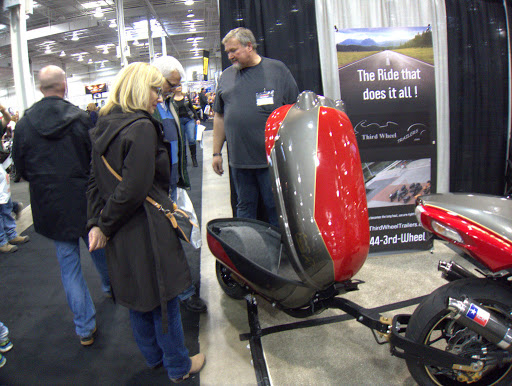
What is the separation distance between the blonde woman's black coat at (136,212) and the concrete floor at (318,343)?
25.1 inches

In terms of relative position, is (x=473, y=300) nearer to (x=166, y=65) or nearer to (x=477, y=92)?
(x=166, y=65)

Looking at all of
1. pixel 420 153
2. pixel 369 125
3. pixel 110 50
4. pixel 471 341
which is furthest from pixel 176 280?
pixel 110 50

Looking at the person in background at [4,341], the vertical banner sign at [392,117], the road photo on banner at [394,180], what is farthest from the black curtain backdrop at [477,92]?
the person in background at [4,341]

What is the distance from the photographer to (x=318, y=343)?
195 centimetres

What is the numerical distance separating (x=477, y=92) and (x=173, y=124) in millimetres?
2429

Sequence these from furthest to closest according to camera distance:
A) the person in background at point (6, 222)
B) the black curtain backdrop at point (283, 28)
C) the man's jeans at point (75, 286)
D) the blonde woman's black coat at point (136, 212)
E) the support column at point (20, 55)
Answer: the support column at point (20, 55) < the person in background at point (6, 222) < the black curtain backdrop at point (283, 28) < the man's jeans at point (75, 286) < the blonde woman's black coat at point (136, 212)

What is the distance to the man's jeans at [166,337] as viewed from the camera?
155cm

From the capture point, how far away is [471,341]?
1.49m

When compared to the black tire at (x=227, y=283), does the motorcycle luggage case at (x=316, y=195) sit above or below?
above

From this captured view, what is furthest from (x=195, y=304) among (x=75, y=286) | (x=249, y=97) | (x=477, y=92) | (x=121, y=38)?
(x=121, y=38)

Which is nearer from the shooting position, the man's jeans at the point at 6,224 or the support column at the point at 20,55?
the man's jeans at the point at 6,224

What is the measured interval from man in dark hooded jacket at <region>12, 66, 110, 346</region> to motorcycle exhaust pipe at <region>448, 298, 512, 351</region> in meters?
1.79

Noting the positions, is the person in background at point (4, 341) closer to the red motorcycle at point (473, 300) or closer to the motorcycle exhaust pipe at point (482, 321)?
the red motorcycle at point (473, 300)

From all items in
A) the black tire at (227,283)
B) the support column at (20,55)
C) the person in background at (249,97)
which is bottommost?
the black tire at (227,283)
